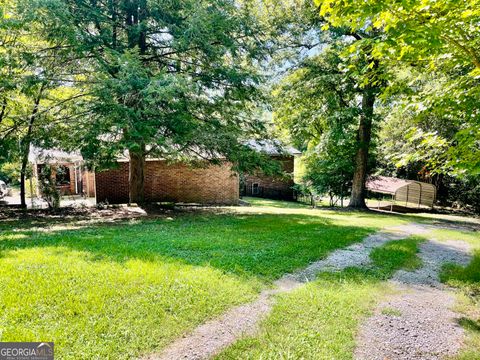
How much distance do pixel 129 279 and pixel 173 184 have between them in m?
13.3

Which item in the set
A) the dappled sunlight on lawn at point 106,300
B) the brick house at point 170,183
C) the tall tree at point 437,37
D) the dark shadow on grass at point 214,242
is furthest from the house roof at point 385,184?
the dappled sunlight on lawn at point 106,300

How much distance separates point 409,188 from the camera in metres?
21.0

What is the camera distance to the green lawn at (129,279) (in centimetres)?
307

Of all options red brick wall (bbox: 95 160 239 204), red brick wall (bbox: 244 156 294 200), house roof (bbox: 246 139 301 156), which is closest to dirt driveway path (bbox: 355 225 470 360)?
house roof (bbox: 246 139 301 156)

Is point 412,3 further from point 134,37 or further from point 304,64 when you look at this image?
point 304,64

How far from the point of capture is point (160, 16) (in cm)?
1098

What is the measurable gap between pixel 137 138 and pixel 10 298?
21.0 feet

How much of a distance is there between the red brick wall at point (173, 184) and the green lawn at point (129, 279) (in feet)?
28.0

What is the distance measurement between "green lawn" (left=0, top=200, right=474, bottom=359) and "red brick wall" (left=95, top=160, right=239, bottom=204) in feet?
28.0

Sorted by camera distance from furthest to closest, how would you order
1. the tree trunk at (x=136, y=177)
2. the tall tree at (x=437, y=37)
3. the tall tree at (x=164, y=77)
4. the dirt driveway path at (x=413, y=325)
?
the tree trunk at (x=136, y=177) < the tall tree at (x=164, y=77) < the tall tree at (x=437, y=37) < the dirt driveway path at (x=413, y=325)

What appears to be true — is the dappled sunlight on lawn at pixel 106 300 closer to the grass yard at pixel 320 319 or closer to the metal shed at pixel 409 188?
the grass yard at pixel 320 319

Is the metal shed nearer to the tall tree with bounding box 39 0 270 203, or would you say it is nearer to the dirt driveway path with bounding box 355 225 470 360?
the tall tree with bounding box 39 0 270 203

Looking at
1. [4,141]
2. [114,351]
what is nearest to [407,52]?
[114,351]

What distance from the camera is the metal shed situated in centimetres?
1966
